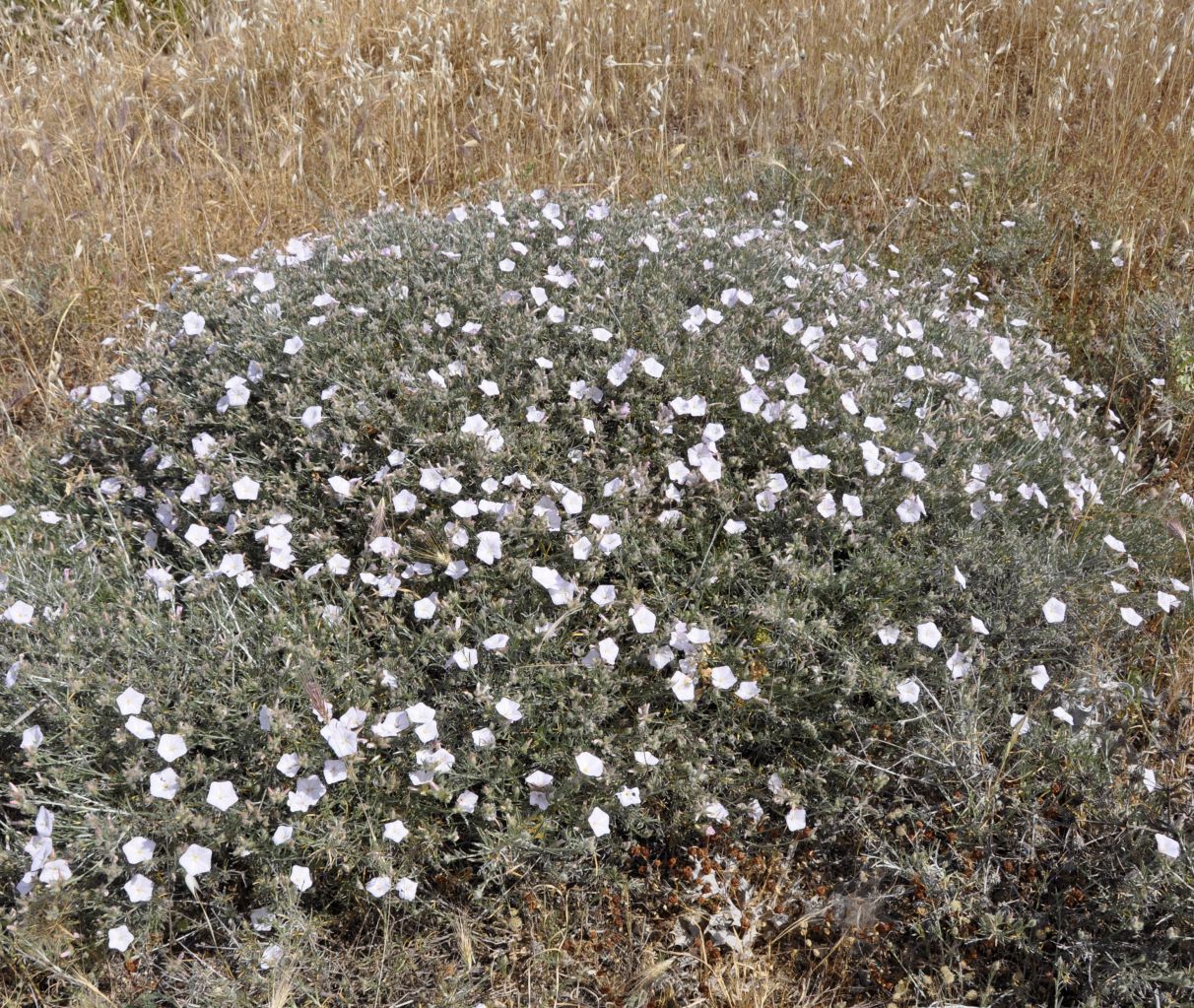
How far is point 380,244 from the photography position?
A: 3.50 m

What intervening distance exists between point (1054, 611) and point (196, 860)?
2.36 meters

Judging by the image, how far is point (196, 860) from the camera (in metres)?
2.08

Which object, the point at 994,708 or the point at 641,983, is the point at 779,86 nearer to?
the point at 994,708

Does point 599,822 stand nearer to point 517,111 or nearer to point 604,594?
point 604,594

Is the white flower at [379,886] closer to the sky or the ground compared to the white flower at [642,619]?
closer to the ground

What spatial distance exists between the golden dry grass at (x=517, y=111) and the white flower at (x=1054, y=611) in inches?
97.9

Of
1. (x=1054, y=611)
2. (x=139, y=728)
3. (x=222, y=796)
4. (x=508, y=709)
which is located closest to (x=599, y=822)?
(x=508, y=709)

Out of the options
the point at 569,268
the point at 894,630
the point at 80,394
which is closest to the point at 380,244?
the point at 569,268

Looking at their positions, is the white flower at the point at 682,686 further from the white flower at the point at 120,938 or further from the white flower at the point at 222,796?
the white flower at the point at 120,938

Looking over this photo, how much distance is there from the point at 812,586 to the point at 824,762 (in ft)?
1.56

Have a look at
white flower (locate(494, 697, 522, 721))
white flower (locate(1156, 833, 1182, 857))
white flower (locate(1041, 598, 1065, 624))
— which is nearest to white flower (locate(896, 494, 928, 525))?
white flower (locate(1041, 598, 1065, 624))

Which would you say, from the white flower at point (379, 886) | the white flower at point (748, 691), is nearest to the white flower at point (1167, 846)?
the white flower at point (748, 691)

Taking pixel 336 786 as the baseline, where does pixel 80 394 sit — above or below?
above

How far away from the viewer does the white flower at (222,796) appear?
213 centimetres
